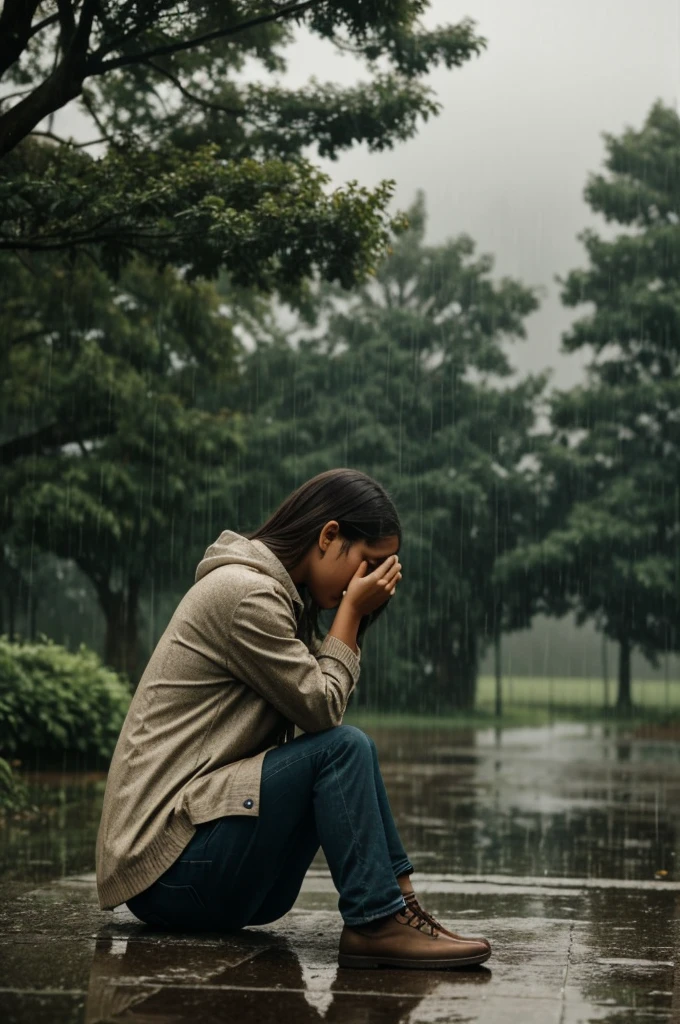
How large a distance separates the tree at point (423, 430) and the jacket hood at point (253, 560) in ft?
85.5

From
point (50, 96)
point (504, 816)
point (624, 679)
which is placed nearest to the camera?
point (50, 96)

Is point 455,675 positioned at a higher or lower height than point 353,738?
lower

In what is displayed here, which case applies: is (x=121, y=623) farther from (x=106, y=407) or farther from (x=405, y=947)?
(x=405, y=947)

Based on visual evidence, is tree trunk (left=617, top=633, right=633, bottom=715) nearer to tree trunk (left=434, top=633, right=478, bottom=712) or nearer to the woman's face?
tree trunk (left=434, top=633, right=478, bottom=712)

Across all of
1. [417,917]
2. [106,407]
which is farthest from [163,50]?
[106,407]

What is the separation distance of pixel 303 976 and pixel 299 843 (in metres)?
0.44

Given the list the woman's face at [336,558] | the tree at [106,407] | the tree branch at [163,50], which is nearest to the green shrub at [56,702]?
the tree branch at [163,50]

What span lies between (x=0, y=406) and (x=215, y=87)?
8.60 meters

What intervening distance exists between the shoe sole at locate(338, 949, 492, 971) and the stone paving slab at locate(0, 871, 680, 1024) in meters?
0.03

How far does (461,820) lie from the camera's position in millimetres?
9398

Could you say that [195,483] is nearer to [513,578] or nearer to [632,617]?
[513,578]

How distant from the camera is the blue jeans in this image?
3.51 meters

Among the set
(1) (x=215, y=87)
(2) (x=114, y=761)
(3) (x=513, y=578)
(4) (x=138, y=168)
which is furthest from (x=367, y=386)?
(2) (x=114, y=761)

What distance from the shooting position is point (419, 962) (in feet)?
11.6
